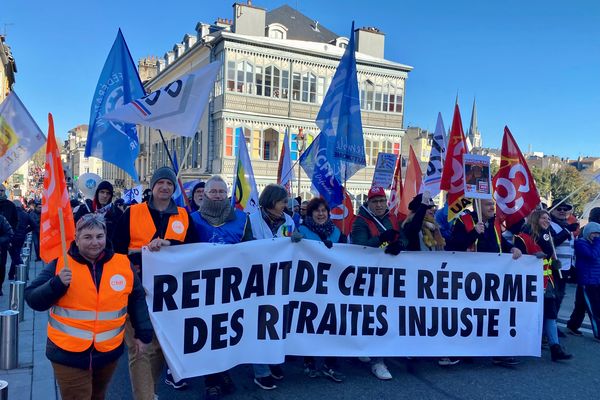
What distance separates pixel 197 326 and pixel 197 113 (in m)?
2.35

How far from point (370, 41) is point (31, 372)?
36.1m

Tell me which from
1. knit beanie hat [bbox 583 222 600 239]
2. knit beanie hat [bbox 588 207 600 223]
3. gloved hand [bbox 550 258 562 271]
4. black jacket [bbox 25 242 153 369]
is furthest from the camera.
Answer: knit beanie hat [bbox 588 207 600 223]

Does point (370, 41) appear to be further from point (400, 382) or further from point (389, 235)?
point (400, 382)

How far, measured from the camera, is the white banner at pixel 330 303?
4.44 m

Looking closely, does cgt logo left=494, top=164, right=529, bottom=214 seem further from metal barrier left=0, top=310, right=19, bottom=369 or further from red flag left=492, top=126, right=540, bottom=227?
metal barrier left=0, top=310, right=19, bottom=369

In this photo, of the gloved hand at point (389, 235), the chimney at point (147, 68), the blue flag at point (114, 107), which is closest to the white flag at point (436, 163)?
the gloved hand at point (389, 235)

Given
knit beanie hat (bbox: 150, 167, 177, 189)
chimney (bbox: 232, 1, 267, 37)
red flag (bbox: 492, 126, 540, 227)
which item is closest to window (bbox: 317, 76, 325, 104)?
chimney (bbox: 232, 1, 267, 37)

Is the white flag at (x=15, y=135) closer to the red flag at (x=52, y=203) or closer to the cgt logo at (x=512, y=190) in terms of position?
the red flag at (x=52, y=203)

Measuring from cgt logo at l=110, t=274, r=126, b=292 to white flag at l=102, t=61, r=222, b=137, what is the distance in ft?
7.55

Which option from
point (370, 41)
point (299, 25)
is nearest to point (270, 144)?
point (299, 25)

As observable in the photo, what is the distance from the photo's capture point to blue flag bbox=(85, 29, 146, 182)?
6.55 metres

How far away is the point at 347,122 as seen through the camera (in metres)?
6.49

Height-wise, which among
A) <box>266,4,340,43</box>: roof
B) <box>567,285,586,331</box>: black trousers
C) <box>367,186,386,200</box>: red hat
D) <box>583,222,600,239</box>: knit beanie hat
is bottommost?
<box>567,285,586,331</box>: black trousers

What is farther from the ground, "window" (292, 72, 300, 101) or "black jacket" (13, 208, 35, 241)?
"window" (292, 72, 300, 101)
